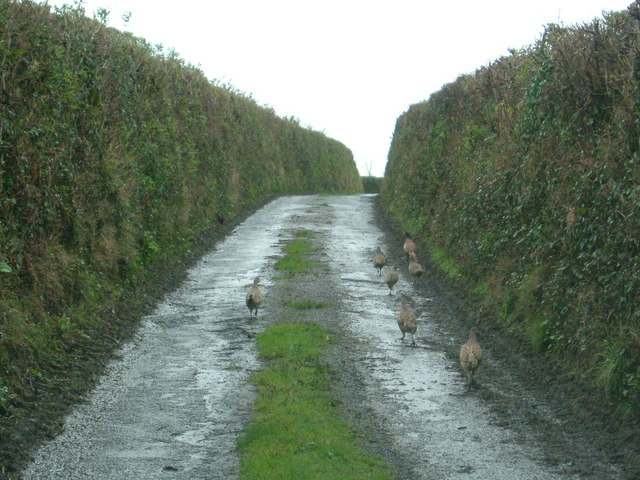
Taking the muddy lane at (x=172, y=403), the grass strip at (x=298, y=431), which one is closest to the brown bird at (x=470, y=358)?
the grass strip at (x=298, y=431)

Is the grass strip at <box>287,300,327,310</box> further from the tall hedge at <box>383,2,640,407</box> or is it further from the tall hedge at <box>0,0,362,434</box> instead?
the tall hedge at <box>0,0,362,434</box>

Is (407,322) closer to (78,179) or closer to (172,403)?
(172,403)

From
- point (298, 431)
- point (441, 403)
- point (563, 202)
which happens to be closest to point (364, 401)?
point (441, 403)

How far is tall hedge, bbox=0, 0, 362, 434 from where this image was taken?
34.5ft

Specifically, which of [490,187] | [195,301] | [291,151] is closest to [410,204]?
[490,187]

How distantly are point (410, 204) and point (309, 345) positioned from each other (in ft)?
55.8

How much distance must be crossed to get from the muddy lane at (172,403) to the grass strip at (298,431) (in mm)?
198

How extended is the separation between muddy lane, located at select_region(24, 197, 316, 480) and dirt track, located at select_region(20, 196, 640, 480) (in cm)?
2

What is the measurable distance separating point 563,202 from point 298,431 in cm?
535

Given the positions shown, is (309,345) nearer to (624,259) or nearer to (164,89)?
(624,259)

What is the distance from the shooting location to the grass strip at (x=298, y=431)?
24.4 ft

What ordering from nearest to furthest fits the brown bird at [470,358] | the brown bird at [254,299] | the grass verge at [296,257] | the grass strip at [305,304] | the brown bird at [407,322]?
the brown bird at [470,358] → the brown bird at [407,322] → the brown bird at [254,299] → the grass strip at [305,304] → the grass verge at [296,257]

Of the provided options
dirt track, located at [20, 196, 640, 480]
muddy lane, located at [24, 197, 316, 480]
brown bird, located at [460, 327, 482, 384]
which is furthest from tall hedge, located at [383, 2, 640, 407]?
muddy lane, located at [24, 197, 316, 480]

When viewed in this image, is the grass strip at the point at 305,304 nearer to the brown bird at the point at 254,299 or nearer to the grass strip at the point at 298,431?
the brown bird at the point at 254,299
